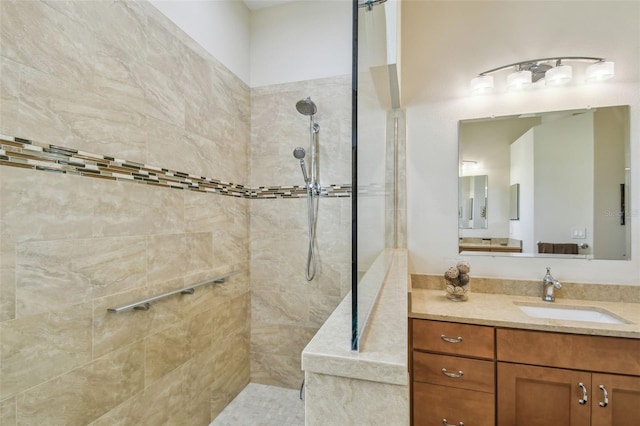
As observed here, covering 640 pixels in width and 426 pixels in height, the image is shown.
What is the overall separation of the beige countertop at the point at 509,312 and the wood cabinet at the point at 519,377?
0.03 metres

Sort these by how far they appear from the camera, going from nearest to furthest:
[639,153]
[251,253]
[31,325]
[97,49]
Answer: [31,325]
[97,49]
[639,153]
[251,253]

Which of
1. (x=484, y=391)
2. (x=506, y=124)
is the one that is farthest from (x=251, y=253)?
(x=506, y=124)

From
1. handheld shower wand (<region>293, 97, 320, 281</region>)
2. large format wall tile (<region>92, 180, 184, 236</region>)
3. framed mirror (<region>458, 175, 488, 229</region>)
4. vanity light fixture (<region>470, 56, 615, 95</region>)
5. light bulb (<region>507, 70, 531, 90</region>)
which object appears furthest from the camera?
handheld shower wand (<region>293, 97, 320, 281</region>)

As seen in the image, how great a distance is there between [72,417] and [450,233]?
2.01 m

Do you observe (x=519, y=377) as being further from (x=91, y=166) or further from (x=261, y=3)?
(x=261, y=3)

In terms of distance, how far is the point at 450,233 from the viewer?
6.14 feet

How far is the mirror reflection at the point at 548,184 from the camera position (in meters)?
1.61

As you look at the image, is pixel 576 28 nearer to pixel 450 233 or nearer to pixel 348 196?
pixel 450 233

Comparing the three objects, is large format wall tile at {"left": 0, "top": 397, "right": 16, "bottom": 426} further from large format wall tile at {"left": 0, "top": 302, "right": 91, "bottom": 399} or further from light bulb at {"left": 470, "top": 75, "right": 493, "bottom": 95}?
light bulb at {"left": 470, "top": 75, "right": 493, "bottom": 95}

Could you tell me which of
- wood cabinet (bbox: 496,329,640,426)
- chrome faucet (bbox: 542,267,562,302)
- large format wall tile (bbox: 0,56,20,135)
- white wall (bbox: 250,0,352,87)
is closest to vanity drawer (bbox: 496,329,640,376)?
wood cabinet (bbox: 496,329,640,426)

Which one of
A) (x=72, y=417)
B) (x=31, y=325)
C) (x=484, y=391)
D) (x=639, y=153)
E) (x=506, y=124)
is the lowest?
(x=484, y=391)

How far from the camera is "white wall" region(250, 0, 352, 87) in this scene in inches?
78.7

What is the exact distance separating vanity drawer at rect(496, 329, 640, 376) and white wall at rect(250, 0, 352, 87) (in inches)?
72.8

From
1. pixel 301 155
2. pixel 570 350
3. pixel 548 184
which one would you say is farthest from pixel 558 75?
pixel 301 155
